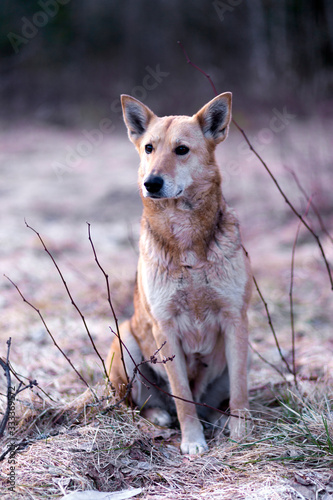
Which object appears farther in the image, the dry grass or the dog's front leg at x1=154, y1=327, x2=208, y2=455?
the dog's front leg at x1=154, y1=327, x2=208, y2=455

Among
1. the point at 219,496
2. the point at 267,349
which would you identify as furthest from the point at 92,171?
the point at 219,496

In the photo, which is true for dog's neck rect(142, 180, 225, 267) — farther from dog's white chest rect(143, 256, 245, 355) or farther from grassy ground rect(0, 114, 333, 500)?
grassy ground rect(0, 114, 333, 500)

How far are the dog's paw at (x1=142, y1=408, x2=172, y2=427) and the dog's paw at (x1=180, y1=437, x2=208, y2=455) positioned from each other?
0.38 m

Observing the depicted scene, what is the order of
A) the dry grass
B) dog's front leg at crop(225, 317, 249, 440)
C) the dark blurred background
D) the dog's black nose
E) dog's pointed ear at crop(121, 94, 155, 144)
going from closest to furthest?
the dry grass
the dog's black nose
dog's front leg at crop(225, 317, 249, 440)
dog's pointed ear at crop(121, 94, 155, 144)
the dark blurred background

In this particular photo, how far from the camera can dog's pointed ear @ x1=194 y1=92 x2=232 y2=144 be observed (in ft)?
9.46

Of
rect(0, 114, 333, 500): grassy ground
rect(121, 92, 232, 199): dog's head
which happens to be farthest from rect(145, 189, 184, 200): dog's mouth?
rect(0, 114, 333, 500): grassy ground

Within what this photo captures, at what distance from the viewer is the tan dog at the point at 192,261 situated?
2773 mm

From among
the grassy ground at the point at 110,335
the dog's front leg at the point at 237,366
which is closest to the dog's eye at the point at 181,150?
the dog's front leg at the point at 237,366

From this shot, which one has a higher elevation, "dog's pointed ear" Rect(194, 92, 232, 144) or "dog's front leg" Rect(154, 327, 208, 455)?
"dog's pointed ear" Rect(194, 92, 232, 144)

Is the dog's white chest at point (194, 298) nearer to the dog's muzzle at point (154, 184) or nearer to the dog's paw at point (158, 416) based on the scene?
the dog's muzzle at point (154, 184)

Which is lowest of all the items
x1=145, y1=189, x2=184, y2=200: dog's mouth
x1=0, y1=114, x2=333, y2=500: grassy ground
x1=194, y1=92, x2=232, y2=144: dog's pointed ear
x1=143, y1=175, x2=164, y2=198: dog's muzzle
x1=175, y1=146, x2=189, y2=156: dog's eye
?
x1=0, y1=114, x2=333, y2=500: grassy ground

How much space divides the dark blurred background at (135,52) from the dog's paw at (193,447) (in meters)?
11.8

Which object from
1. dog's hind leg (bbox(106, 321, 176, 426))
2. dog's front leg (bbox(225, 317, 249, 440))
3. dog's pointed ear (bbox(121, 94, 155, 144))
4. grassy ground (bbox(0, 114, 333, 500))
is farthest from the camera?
dog's hind leg (bbox(106, 321, 176, 426))

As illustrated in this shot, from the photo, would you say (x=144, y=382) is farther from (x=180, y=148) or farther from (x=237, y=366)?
(x=180, y=148)
